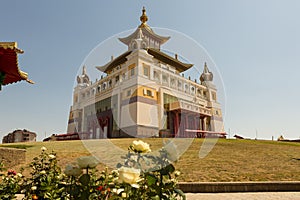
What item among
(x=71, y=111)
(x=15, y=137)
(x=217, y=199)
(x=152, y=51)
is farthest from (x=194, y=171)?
(x=15, y=137)

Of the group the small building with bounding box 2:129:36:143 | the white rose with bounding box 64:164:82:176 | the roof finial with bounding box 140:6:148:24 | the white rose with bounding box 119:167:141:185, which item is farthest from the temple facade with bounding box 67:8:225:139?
the white rose with bounding box 119:167:141:185

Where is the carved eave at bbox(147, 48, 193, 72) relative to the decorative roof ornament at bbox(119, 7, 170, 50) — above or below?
below

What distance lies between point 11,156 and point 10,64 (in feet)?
24.6

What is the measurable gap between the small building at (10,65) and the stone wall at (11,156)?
6446 millimetres

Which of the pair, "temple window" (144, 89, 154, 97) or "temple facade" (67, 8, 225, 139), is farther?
"temple window" (144, 89, 154, 97)

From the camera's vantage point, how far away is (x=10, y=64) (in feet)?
16.7

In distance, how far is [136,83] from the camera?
29312 millimetres

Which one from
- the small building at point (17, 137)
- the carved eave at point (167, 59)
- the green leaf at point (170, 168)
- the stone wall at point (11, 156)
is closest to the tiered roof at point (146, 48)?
the carved eave at point (167, 59)

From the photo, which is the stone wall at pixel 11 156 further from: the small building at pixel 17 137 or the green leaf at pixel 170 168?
the small building at pixel 17 137

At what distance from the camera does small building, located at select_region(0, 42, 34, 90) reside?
4738 mm

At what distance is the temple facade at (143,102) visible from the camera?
94.0 feet

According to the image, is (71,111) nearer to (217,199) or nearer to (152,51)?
(152,51)

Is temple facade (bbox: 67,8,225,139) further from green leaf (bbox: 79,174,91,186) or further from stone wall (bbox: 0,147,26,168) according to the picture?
green leaf (bbox: 79,174,91,186)

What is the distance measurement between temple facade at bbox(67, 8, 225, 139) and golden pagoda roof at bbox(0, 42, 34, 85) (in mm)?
20975
